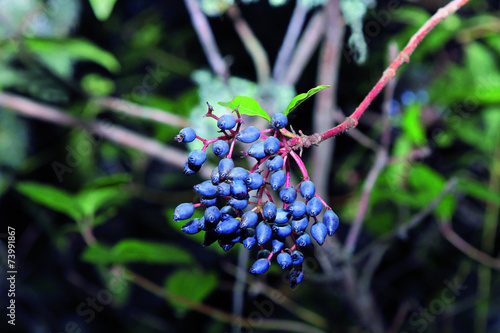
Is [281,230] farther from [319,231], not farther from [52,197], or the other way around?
[52,197]

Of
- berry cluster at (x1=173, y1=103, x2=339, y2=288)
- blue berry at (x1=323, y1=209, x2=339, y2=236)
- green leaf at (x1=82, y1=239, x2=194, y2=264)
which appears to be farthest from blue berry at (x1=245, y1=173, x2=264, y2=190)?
green leaf at (x1=82, y1=239, x2=194, y2=264)

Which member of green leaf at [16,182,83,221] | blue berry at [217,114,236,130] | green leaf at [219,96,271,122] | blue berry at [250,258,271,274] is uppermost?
green leaf at [16,182,83,221]

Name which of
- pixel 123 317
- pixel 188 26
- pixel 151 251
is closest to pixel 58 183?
pixel 123 317

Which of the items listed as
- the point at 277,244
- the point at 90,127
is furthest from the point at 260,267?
the point at 90,127

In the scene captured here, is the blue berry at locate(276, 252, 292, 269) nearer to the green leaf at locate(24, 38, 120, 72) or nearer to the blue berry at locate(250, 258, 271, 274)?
the blue berry at locate(250, 258, 271, 274)

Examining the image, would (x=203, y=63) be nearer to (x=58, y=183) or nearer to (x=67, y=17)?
(x=67, y=17)

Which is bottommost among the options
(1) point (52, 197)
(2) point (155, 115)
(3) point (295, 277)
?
(3) point (295, 277)

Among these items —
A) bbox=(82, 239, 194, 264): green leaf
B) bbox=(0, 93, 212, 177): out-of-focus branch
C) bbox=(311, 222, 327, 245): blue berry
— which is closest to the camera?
bbox=(311, 222, 327, 245): blue berry

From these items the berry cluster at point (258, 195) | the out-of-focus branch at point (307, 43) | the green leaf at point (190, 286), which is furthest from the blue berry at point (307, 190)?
the green leaf at point (190, 286)
